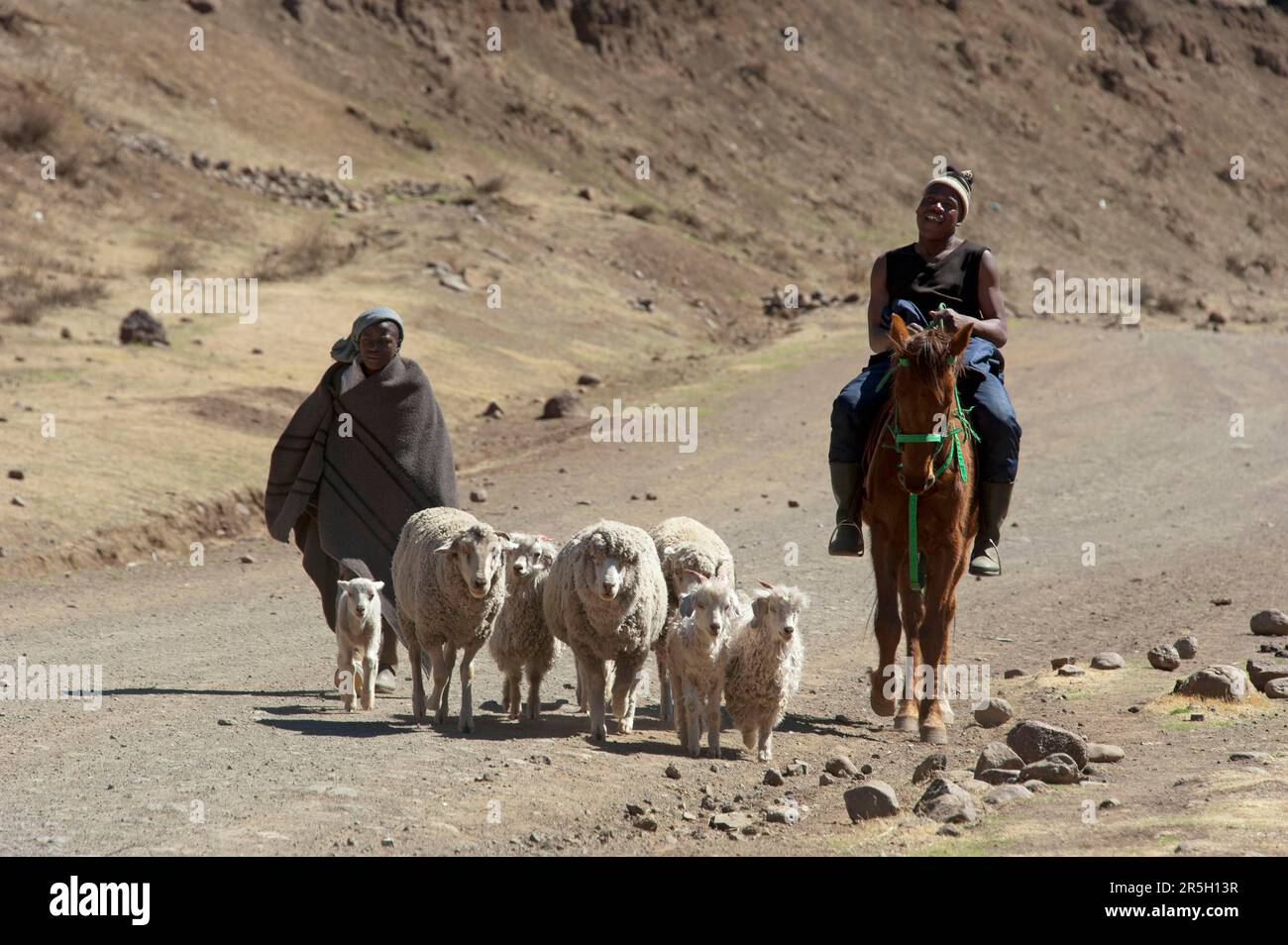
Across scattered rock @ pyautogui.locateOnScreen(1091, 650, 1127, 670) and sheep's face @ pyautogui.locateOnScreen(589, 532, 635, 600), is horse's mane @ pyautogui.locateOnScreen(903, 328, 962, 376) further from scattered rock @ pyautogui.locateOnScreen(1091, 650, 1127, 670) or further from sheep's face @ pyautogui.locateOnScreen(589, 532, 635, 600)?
scattered rock @ pyautogui.locateOnScreen(1091, 650, 1127, 670)

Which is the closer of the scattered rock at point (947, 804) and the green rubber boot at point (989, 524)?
the scattered rock at point (947, 804)

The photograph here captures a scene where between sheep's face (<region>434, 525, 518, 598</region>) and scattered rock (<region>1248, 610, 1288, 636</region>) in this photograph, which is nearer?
sheep's face (<region>434, 525, 518, 598</region>)

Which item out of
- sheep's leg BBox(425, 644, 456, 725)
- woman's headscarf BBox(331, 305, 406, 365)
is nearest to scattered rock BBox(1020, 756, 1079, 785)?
sheep's leg BBox(425, 644, 456, 725)

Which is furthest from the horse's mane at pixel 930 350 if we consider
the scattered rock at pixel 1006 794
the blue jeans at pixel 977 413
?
the scattered rock at pixel 1006 794

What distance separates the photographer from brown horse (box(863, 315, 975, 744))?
8453 mm

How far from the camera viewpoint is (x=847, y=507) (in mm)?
9641

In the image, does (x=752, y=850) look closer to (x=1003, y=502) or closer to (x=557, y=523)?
(x=1003, y=502)

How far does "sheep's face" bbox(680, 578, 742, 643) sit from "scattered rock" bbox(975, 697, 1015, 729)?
1551mm

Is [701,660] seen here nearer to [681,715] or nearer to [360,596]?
[681,715]

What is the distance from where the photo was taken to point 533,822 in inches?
270

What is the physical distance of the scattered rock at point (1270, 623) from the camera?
11.4 meters

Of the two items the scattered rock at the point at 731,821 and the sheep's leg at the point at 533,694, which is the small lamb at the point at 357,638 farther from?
the scattered rock at the point at 731,821

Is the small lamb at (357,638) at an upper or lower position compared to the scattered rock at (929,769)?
upper

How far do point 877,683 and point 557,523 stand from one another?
720cm
